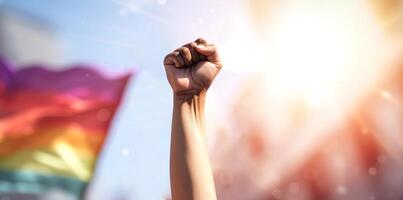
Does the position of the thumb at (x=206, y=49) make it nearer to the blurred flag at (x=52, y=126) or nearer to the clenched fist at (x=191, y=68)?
the clenched fist at (x=191, y=68)

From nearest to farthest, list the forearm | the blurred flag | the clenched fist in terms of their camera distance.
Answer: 1. the forearm
2. the clenched fist
3. the blurred flag

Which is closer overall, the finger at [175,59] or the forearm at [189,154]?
the forearm at [189,154]

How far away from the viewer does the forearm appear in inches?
32.3

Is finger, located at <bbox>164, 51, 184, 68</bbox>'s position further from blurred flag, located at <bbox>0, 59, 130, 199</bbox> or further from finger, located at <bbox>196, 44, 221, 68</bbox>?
blurred flag, located at <bbox>0, 59, 130, 199</bbox>

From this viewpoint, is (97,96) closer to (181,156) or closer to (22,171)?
(22,171)

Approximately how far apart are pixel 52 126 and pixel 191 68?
8.87ft

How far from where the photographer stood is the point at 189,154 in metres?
0.84

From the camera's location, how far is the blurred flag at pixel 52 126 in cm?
326

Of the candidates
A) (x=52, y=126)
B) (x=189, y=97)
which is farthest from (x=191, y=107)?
(x=52, y=126)

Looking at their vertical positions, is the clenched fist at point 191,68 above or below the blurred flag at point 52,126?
below

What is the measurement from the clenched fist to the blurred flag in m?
2.49

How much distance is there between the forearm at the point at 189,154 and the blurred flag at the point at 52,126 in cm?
250

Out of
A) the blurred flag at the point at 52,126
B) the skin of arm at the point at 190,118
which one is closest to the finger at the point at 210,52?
the skin of arm at the point at 190,118

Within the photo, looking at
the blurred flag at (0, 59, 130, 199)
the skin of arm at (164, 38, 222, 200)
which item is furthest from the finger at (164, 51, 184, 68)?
the blurred flag at (0, 59, 130, 199)
